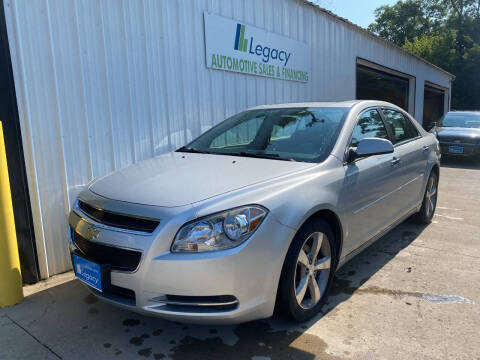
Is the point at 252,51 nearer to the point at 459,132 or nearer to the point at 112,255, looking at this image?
the point at 112,255

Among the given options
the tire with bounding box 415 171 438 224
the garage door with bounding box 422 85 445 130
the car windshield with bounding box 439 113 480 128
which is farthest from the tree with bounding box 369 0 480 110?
the tire with bounding box 415 171 438 224

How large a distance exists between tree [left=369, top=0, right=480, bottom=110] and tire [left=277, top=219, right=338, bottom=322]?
120ft

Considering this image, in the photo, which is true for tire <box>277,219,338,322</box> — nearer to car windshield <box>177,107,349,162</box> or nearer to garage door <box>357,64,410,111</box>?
car windshield <box>177,107,349,162</box>

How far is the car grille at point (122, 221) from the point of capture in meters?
2.22

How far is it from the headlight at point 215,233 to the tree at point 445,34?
37.2 m

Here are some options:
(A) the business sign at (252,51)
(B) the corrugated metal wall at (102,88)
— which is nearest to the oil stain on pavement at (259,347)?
(B) the corrugated metal wall at (102,88)

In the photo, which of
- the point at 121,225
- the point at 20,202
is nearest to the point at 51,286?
the point at 20,202

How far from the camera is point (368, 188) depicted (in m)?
3.24

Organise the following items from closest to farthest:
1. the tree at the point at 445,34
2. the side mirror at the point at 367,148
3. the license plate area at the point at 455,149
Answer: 1. the side mirror at the point at 367,148
2. the license plate area at the point at 455,149
3. the tree at the point at 445,34

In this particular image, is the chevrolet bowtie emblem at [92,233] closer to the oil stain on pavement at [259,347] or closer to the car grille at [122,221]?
the car grille at [122,221]

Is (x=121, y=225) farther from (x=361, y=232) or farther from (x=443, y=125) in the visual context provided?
(x=443, y=125)

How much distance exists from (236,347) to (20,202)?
7.55ft

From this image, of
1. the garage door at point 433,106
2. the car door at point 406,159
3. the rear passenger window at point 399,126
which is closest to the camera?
the car door at point 406,159

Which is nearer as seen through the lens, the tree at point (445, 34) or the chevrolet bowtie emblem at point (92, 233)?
the chevrolet bowtie emblem at point (92, 233)
